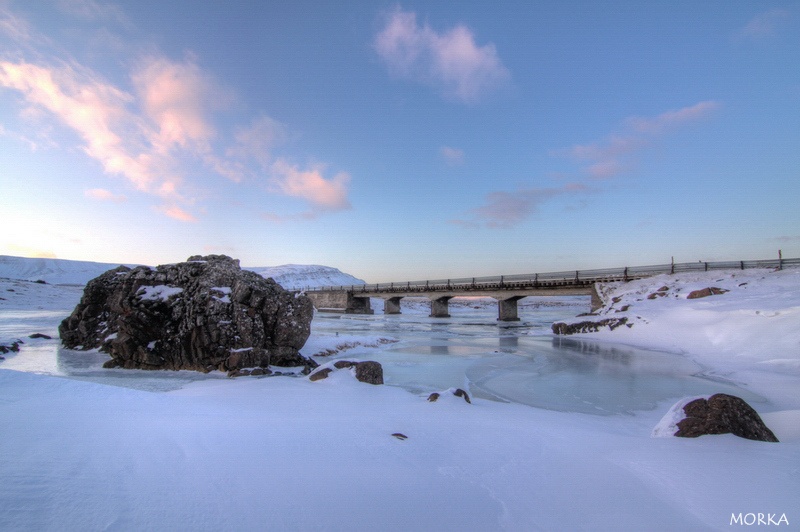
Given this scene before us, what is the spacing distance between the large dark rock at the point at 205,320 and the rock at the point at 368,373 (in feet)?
17.4

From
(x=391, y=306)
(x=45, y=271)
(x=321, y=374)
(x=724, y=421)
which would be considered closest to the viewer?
(x=724, y=421)

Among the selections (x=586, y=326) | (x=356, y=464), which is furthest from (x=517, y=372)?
(x=586, y=326)

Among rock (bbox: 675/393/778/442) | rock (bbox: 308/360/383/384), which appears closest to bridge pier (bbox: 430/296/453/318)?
rock (bbox: 308/360/383/384)

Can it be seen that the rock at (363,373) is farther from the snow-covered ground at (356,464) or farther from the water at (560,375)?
the water at (560,375)

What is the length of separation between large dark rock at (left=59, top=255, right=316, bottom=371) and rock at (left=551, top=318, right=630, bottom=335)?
19443 millimetres

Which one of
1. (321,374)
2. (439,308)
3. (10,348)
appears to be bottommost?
(439,308)

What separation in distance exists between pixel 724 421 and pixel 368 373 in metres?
6.60

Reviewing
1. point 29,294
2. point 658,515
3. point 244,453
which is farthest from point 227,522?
point 29,294

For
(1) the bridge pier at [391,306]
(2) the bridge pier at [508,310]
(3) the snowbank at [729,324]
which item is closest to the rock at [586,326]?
(3) the snowbank at [729,324]

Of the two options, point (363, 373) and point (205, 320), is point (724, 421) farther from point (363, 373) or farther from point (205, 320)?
point (205, 320)

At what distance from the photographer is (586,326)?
24.6 m

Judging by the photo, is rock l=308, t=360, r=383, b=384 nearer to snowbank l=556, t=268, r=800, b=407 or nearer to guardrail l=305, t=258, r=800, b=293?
snowbank l=556, t=268, r=800, b=407

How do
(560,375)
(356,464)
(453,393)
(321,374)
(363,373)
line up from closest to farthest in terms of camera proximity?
(356,464), (453,393), (363,373), (321,374), (560,375)

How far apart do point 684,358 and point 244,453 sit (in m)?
18.1
